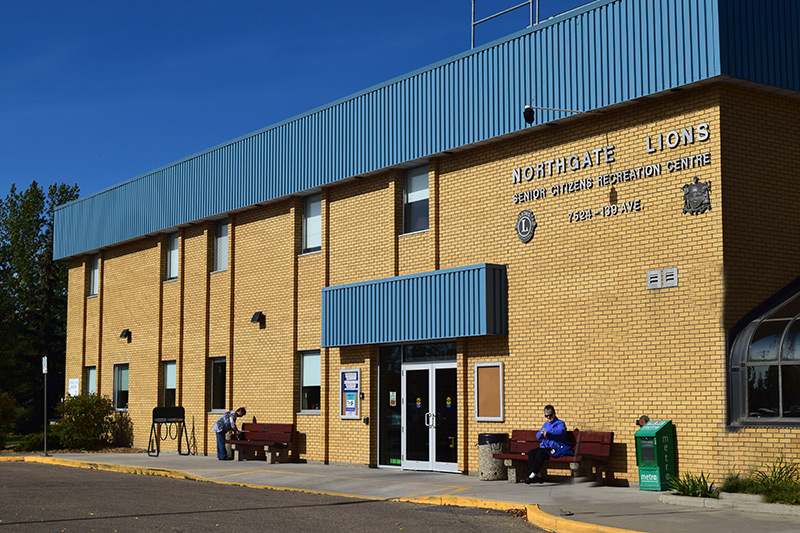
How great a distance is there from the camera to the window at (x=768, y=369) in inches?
577

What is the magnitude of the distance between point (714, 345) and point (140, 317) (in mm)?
21548

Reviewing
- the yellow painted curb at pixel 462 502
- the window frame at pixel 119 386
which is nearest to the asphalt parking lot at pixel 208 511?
the yellow painted curb at pixel 462 502

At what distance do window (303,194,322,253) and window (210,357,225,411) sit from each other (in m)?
5.18

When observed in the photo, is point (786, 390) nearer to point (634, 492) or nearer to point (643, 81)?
point (634, 492)

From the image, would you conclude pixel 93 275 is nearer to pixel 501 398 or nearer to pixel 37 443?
pixel 37 443

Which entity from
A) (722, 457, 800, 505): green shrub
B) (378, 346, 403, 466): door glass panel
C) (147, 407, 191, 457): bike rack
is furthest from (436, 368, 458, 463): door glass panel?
(147, 407, 191, 457): bike rack

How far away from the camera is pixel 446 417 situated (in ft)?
67.2

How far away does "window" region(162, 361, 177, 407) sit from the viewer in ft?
99.3

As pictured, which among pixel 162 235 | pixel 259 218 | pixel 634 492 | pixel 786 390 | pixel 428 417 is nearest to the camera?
pixel 786 390

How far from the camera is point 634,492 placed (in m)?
15.7

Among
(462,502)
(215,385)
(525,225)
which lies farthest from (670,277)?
(215,385)

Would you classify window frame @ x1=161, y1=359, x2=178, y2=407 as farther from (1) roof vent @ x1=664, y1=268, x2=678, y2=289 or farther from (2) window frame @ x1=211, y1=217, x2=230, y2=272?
(1) roof vent @ x1=664, y1=268, x2=678, y2=289

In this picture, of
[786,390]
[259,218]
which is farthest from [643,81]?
[259,218]

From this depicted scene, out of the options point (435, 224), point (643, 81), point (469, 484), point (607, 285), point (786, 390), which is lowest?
point (469, 484)
